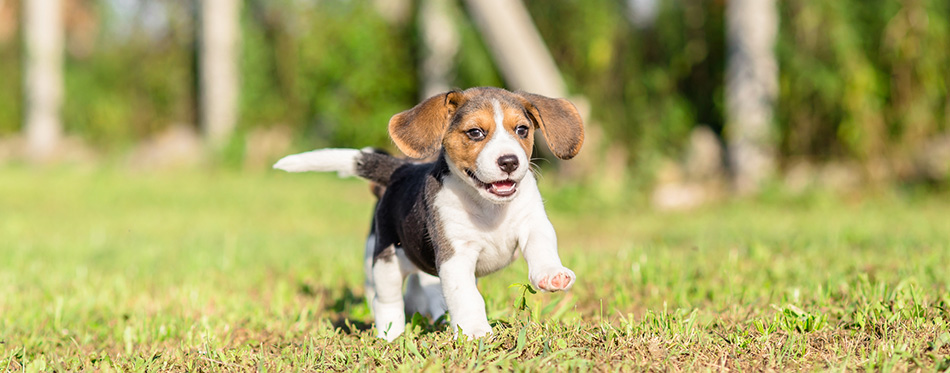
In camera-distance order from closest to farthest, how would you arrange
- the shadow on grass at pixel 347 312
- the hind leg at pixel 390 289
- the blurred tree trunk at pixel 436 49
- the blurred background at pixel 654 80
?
the hind leg at pixel 390 289, the shadow on grass at pixel 347 312, the blurred background at pixel 654 80, the blurred tree trunk at pixel 436 49

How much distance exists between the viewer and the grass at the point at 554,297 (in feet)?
10.6

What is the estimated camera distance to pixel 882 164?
1127 cm

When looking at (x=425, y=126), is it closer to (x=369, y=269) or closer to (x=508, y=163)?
(x=508, y=163)

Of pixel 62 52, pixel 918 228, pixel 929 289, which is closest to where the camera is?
pixel 929 289

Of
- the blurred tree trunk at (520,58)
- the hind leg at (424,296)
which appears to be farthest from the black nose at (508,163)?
the blurred tree trunk at (520,58)

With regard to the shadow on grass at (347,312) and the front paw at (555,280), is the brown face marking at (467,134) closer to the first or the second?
the front paw at (555,280)

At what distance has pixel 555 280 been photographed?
3145 millimetres

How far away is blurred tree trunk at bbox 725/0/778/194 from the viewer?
11.5 m

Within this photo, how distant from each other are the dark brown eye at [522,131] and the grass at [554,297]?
23.7 inches

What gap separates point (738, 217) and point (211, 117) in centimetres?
1383

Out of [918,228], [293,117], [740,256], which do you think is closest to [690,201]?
[918,228]

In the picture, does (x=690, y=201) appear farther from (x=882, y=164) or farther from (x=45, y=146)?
(x=45, y=146)

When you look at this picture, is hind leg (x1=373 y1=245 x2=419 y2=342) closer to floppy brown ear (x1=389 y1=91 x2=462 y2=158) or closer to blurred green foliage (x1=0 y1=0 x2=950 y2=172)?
floppy brown ear (x1=389 y1=91 x2=462 y2=158)

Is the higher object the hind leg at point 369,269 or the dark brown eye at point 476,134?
the dark brown eye at point 476,134
